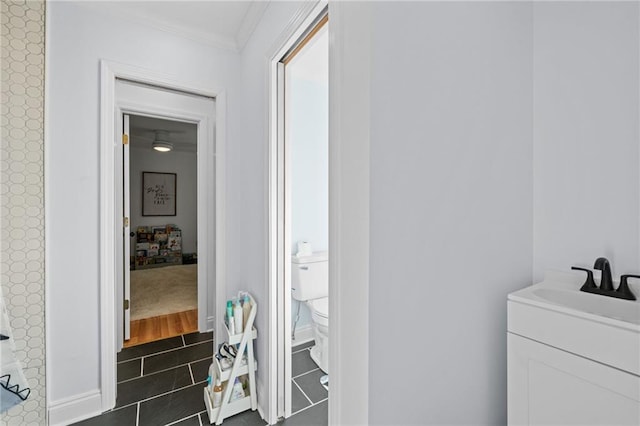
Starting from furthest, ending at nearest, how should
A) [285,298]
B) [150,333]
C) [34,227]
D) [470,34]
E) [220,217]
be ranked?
[150,333] → [220,217] → [285,298] → [34,227] → [470,34]

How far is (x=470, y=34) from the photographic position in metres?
0.96

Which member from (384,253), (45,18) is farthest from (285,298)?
(45,18)

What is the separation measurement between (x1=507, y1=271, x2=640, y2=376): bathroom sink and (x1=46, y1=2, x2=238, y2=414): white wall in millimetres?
2108

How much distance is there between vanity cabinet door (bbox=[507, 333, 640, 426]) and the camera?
71 centimetres

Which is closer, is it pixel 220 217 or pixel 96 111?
pixel 96 111

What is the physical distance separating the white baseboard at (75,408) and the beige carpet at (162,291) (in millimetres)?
1416

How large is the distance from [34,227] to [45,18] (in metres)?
1.10

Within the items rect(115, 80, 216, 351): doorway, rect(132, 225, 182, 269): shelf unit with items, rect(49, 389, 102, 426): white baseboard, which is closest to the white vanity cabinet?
rect(49, 389, 102, 426): white baseboard

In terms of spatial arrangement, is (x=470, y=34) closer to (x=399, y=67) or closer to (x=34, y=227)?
(x=399, y=67)

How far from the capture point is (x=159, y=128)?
4188 mm

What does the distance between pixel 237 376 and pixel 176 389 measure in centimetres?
52

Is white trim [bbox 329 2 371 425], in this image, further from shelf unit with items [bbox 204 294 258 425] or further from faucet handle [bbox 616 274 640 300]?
shelf unit with items [bbox 204 294 258 425]

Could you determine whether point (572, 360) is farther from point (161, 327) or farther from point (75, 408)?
point (161, 327)

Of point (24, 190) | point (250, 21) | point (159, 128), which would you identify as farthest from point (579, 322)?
point (159, 128)
